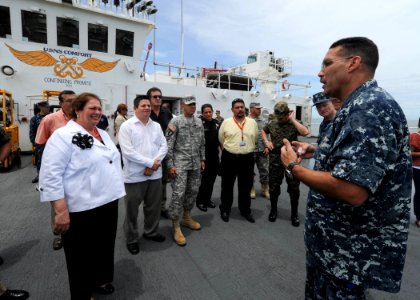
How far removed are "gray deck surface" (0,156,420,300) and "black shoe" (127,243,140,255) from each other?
0.06m

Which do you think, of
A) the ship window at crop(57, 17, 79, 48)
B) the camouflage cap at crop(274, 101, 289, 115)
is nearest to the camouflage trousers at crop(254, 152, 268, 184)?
the camouflage cap at crop(274, 101, 289, 115)

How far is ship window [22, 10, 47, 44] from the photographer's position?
8.93m

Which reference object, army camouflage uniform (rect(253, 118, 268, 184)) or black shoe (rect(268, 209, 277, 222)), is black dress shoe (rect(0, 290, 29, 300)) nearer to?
black shoe (rect(268, 209, 277, 222))

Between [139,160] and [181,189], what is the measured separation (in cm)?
75

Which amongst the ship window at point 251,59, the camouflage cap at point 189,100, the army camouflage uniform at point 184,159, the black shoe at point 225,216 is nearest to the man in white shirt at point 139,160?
the army camouflage uniform at point 184,159

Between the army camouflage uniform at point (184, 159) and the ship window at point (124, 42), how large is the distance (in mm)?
9084

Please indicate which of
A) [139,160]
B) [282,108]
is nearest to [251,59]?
[282,108]

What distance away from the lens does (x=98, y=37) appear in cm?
1023

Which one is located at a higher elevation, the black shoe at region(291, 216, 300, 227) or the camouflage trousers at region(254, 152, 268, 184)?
the camouflage trousers at region(254, 152, 268, 184)

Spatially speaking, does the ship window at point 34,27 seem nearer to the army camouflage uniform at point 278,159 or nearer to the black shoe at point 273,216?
the army camouflage uniform at point 278,159

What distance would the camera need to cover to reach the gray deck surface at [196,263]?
2.21 meters

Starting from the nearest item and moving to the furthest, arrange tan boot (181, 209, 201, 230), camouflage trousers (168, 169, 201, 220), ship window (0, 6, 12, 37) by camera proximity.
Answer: camouflage trousers (168, 169, 201, 220) < tan boot (181, 209, 201, 230) < ship window (0, 6, 12, 37)

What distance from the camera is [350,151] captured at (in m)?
1.03

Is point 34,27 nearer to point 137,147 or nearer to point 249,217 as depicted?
point 137,147
